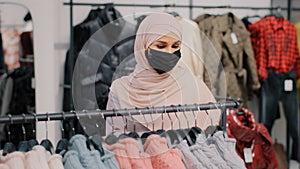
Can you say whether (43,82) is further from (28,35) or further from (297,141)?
(297,141)

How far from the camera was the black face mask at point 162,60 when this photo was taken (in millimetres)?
1442

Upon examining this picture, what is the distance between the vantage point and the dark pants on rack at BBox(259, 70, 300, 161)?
10.7ft

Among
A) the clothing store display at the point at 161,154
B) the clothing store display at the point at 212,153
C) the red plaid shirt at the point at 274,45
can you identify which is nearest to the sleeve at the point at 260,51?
the red plaid shirt at the point at 274,45

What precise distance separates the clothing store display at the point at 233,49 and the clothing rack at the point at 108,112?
1.47 meters

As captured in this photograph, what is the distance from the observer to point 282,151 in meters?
3.42

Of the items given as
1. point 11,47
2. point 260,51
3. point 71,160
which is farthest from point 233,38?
point 71,160

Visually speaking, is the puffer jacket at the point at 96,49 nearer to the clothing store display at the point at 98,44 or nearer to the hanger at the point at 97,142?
the clothing store display at the point at 98,44

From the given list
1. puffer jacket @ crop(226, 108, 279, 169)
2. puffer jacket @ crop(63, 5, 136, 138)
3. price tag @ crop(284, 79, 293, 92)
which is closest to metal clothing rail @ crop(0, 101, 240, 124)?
puffer jacket @ crop(63, 5, 136, 138)

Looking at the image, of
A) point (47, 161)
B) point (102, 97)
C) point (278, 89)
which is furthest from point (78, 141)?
point (278, 89)

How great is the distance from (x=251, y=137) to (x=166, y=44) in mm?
1196

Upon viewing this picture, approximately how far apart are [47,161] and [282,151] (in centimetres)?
250

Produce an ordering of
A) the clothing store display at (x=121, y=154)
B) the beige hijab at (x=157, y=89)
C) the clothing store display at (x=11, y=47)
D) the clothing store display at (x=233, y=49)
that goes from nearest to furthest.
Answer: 1. the clothing store display at (x=121, y=154)
2. the beige hijab at (x=157, y=89)
3. the clothing store display at (x=11, y=47)
4. the clothing store display at (x=233, y=49)

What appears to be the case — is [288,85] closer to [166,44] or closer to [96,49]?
[96,49]

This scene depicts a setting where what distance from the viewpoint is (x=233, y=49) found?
3.11 meters
